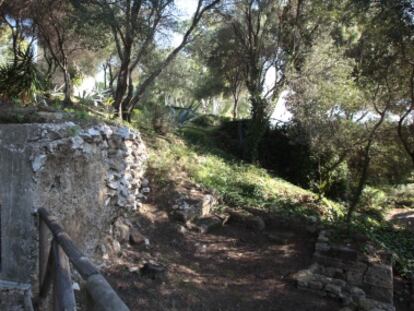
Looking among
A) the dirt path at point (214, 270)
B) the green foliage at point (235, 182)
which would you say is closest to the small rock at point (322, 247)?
the dirt path at point (214, 270)

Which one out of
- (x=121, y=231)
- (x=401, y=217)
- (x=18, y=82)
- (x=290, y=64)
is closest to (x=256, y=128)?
(x=290, y=64)

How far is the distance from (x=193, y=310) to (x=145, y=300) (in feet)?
1.99

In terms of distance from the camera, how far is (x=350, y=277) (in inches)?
236

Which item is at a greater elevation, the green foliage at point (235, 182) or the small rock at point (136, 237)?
the green foliage at point (235, 182)

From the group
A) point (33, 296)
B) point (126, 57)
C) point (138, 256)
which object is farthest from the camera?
point (126, 57)

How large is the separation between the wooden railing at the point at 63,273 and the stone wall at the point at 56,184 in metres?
0.24

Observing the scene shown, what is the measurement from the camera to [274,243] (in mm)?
7422

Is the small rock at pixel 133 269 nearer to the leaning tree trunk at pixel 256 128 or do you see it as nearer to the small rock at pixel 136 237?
the small rock at pixel 136 237

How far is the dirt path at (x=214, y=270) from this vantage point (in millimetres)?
4738

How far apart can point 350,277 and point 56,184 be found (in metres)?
4.79

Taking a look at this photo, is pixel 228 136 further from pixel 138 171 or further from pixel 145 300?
pixel 145 300

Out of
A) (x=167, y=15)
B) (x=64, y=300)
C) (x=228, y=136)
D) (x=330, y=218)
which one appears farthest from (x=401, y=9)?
(x=228, y=136)

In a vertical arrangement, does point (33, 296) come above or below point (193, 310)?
above

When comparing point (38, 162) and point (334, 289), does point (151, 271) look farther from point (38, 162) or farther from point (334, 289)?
point (334, 289)
